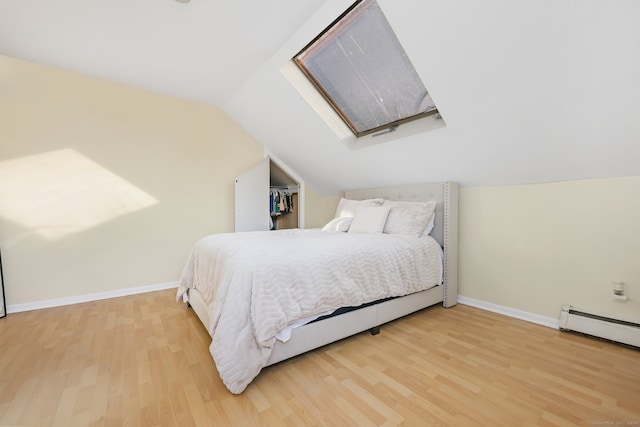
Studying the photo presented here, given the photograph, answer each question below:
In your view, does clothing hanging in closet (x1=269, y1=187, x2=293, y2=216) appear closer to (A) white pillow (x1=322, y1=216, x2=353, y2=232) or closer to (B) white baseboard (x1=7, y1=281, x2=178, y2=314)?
(A) white pillow (x1=322, y1=216, x2=353, y2=232)

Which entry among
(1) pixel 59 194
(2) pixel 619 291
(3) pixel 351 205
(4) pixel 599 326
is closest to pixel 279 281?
(3) pixel 351 205

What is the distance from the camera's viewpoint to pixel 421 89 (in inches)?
91.0

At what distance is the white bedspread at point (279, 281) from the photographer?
1.47m

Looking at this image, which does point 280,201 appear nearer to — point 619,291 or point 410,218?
point 410,218

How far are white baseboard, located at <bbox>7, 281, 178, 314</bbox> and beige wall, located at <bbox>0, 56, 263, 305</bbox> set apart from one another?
0.04 m

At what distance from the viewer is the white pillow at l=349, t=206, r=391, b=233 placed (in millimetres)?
2842

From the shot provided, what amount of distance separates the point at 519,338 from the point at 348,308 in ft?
4.42

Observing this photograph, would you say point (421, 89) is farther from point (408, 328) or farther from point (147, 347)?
point (147, 347)

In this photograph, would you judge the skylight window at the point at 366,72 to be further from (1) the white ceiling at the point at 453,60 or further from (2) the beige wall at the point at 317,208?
(2) the beige wall at the point at 317,208

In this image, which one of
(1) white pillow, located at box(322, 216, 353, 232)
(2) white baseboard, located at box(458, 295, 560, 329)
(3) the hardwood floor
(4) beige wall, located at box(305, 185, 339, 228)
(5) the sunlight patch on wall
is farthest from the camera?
(4) beige wall, located at box(305, 185, 339, 228)

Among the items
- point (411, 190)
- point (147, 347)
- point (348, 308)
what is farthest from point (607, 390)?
point (147, 347)

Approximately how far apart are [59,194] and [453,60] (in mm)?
3852

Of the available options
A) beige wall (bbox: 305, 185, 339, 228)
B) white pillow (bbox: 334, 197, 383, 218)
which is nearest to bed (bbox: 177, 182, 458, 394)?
white pillow (bbox: 334, 197, 383, 218)

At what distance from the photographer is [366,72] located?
8.02ft
